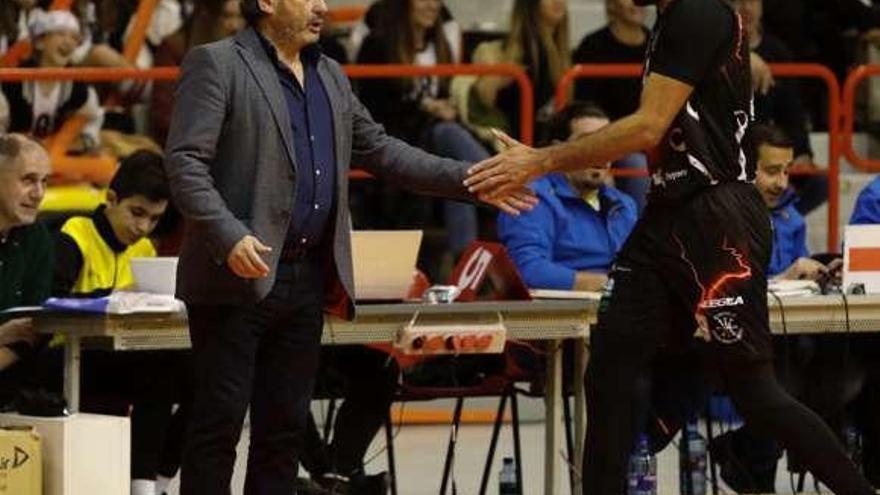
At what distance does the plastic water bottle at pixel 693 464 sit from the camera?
35.3 ft

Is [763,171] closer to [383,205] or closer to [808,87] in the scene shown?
[383,205]

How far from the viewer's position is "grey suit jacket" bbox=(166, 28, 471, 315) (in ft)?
28.3

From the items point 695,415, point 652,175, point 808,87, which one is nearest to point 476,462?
point 695,415

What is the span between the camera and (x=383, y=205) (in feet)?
47.4

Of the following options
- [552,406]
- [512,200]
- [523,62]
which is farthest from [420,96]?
[512,200]

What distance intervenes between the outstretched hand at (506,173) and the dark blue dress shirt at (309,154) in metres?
0.47

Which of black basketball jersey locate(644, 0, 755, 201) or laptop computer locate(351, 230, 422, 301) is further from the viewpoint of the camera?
laptop computer locate(351, 230, 422, 301)

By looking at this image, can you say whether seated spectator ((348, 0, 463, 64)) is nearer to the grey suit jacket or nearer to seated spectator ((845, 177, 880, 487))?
seated spectator ((845, 177, 880, 487))

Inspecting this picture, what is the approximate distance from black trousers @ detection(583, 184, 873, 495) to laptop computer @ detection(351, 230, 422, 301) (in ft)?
3.87

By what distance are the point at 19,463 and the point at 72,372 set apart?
18.6 inches

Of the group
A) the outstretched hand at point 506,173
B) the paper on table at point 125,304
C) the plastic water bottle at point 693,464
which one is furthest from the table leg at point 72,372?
the plastic water bottle at point 693,464

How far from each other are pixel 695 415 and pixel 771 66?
11.9ft

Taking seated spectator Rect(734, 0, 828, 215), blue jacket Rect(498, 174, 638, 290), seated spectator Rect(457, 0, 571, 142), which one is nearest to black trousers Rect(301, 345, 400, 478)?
blue jacket Rect(498, 174, 638, 290)

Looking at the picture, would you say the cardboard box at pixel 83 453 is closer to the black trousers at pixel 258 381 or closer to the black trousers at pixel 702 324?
the black trousers at pixel 258 381
